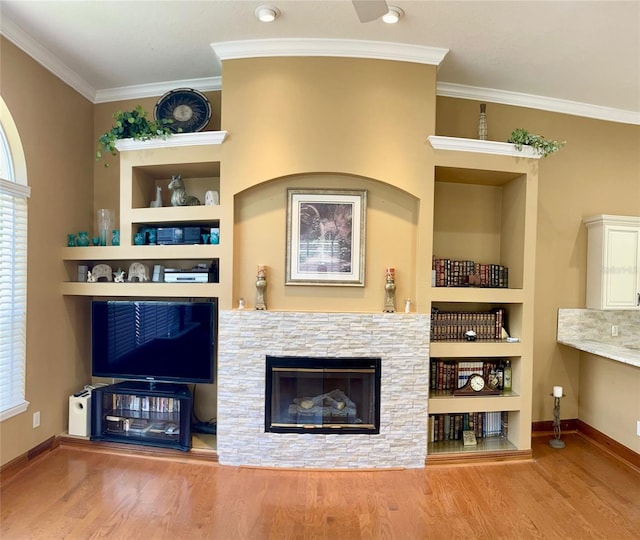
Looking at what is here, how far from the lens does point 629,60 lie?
9.51 feet

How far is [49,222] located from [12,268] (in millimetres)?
494

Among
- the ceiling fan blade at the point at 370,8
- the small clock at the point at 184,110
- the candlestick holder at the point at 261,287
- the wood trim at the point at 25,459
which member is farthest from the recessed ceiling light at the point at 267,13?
the wood trim at the point at 25,459

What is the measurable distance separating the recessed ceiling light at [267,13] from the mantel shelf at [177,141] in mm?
831

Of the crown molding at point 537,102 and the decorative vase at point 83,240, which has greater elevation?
the crown molding at point 537,102

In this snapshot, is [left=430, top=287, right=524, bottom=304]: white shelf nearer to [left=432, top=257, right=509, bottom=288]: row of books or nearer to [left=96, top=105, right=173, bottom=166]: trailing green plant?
[left=432, top=257, right=509, bottom=288]: row of books

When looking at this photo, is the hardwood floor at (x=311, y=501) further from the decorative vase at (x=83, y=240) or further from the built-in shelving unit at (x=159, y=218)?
the decorative vase at (x=83, y=240)

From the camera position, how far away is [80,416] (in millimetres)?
3154

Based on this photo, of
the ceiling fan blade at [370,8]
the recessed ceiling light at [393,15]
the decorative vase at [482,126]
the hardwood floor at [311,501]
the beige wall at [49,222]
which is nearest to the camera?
the ceiling fan blade at [370,8]

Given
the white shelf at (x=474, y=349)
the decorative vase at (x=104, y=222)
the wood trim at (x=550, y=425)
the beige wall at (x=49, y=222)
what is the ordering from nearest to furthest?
the beige wall at (x=49, y=222), the white shelf at (x=474, y=349), the decorative vase at (x=104, y=222), the wood trim at (x=550, y=425)

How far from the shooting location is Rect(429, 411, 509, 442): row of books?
319 centimetres

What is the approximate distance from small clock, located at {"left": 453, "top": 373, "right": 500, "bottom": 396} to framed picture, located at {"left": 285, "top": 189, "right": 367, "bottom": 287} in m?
1.25

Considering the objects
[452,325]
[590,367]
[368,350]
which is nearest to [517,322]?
[452,325]

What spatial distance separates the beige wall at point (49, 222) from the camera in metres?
2.79

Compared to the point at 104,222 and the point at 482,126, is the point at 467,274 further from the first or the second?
the point at 104,222
